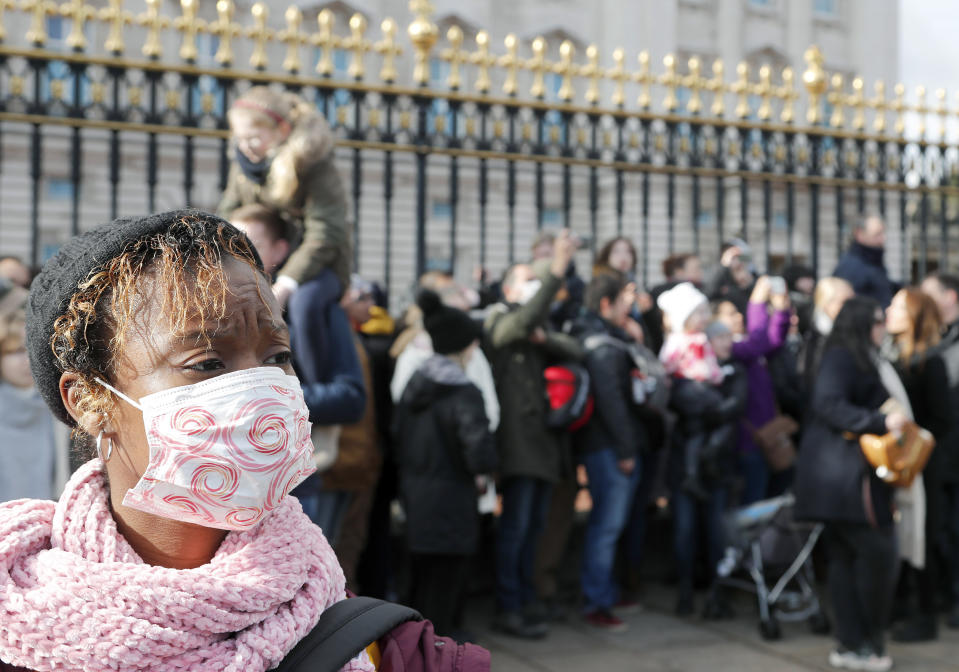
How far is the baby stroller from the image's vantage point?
5.78m

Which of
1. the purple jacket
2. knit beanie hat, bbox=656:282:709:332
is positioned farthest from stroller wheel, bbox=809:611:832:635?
knit beanie hat, bbox=656:282:709:332

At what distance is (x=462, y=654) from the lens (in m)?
1.49

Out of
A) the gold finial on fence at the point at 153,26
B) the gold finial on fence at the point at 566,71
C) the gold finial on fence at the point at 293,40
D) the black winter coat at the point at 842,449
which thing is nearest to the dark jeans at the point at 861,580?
the black winter coat at the point at 842,449

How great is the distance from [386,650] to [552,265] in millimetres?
4318

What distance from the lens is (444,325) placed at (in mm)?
5086

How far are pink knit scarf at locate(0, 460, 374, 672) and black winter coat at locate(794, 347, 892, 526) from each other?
425cm

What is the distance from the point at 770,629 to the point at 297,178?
12.2ft

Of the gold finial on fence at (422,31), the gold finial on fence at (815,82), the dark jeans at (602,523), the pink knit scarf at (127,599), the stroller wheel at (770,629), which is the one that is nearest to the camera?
the pink knit scarf at (127,599)

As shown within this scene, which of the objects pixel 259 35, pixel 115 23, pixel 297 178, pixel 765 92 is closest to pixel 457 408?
pixel 297 178

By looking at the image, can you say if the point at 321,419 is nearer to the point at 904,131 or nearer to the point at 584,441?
the point at 584,441

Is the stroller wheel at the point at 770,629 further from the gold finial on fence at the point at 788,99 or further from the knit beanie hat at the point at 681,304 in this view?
the gold finial on fence at the point at 788,99

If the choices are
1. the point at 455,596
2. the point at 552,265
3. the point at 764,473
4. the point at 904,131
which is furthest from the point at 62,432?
the point at 904,131

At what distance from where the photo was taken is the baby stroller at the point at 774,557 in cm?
578

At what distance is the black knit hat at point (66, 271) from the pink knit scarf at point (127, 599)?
176mm
